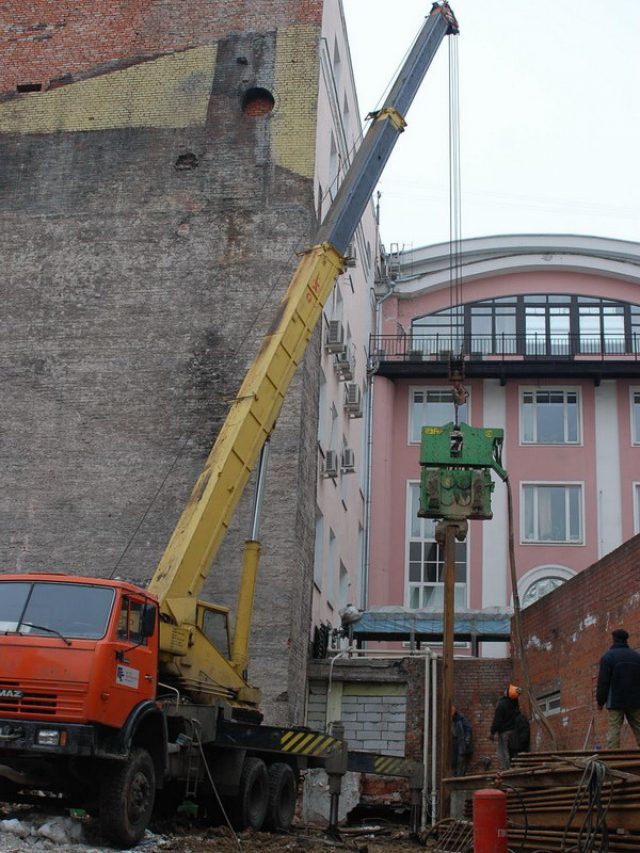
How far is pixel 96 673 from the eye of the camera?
468 inches

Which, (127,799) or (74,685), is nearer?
(74,685)

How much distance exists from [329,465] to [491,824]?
17288 mm

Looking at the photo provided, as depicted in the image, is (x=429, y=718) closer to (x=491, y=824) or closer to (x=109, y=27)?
(x=491, y=824)

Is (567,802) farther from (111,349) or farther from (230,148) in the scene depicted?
(230,148)

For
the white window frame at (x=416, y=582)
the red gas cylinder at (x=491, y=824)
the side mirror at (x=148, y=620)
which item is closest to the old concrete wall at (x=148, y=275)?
the side mirror at (x=148, y=620)

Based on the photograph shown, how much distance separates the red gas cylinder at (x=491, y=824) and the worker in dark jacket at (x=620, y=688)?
2.65m

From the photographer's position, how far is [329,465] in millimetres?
27422

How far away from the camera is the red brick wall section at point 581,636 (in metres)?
17.6

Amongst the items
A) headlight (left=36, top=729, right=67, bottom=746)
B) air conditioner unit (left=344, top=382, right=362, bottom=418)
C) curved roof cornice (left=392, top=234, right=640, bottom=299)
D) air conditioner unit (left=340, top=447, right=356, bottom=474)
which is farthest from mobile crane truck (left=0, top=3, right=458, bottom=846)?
Answer: curved roof cornice (left=392, top=234, right=640, bottom=299)

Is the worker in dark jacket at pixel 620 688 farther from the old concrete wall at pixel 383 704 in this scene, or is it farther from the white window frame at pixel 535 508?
the white window frame at pixel 535 508

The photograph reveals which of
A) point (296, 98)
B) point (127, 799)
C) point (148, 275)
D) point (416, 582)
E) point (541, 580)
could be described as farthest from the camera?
point (416, 582)

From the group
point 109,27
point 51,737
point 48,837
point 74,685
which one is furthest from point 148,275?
point 48,837

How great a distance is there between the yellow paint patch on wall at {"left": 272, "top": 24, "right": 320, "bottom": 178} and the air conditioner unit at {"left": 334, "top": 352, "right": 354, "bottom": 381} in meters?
5.26

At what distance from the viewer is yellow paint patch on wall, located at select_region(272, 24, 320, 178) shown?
25.3 meters
